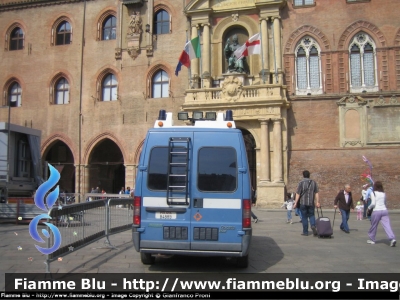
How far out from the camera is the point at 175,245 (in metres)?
6.59

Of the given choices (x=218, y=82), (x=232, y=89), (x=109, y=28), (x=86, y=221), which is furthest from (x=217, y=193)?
(x=109, y=28)

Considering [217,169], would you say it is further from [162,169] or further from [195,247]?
[195,247]

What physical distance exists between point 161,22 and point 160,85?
13.4ft

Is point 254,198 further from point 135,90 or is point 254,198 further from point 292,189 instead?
point 135,90

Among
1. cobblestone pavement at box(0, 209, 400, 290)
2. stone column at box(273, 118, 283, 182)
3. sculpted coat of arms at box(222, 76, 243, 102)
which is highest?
sculpted coat of arms at box(222, 76, 243, 102)

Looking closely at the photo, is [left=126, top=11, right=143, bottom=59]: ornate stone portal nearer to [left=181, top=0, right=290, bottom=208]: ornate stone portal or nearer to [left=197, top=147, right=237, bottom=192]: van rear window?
[left=181, top=0, right=290, bottom=208]: ornate stone portal

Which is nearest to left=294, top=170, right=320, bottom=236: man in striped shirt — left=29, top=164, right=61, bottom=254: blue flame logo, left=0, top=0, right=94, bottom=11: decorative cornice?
left=29, top=164, right=61, bottom=254: blue flame logo

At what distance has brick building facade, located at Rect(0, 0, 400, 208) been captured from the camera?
22219 mm

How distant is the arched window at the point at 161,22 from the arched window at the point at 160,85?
2.65 metres

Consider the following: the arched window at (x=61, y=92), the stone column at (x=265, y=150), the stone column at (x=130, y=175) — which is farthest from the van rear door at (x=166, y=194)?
the arched window at (x=61, y=92)

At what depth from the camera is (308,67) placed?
2345cm

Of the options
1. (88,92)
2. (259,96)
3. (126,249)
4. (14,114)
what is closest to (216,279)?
(126,249)

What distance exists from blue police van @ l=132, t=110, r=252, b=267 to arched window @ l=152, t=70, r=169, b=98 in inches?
762

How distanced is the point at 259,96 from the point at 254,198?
566 cm
